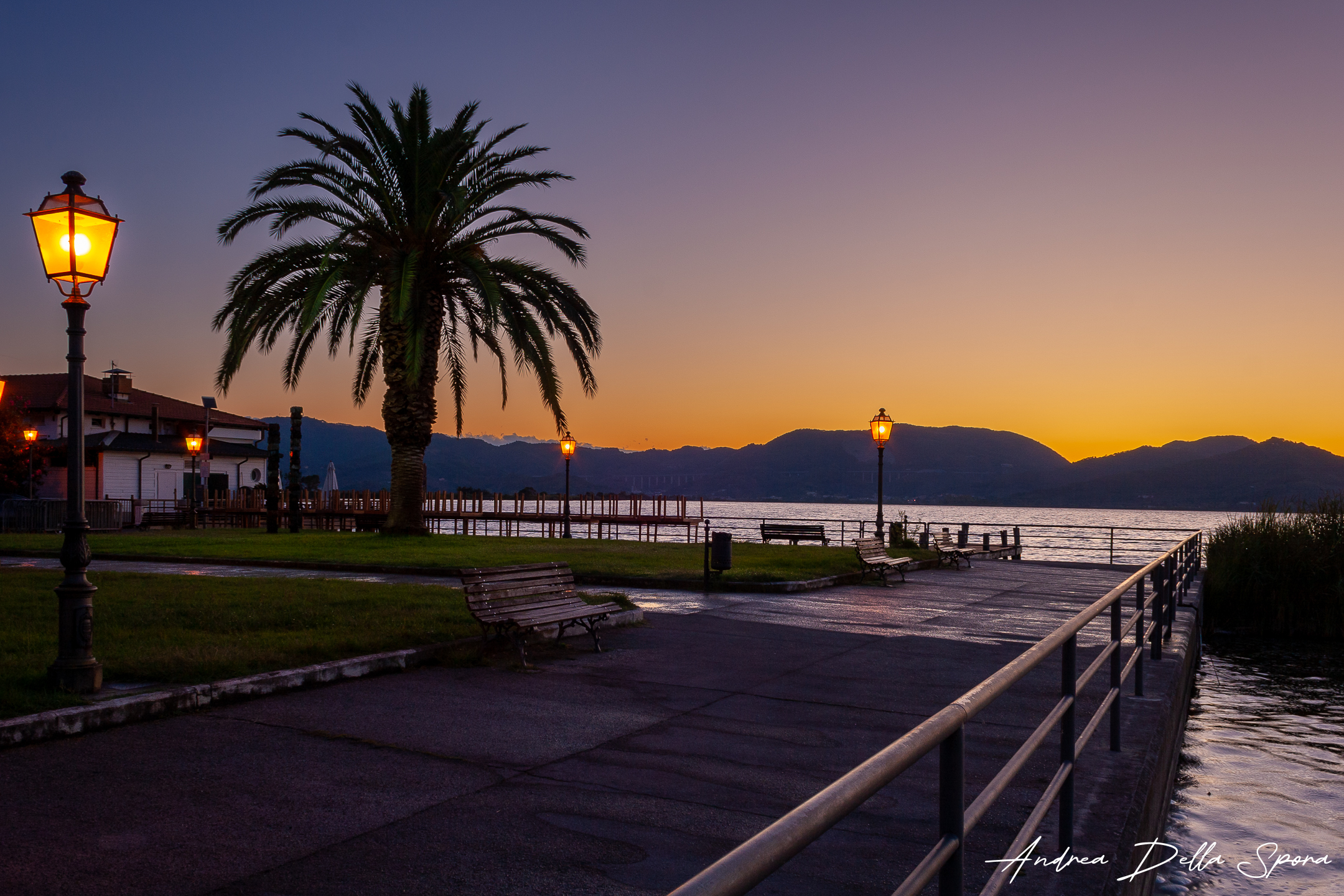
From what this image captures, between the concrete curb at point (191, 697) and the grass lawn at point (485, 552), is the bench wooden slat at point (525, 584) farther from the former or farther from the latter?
the grass lawn at point (485, 552)

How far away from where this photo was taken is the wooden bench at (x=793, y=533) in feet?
106

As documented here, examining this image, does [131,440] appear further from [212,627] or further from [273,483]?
[212,627]

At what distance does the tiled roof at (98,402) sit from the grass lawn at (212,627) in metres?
35.4

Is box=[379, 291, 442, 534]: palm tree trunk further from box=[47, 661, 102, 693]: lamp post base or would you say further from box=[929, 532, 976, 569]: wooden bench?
box=[47, 661, 102, 693]: lamp post base

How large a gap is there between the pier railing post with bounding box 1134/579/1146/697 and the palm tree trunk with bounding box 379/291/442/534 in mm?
19885

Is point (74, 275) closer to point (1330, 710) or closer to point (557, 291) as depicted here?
point (1330, 710)

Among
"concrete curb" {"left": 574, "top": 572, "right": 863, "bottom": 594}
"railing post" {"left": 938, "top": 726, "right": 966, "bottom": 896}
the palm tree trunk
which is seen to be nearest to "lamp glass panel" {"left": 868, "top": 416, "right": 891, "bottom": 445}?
"concrete curb" {"left": 574, "top": 572, "right": 863, "bottom": 594}

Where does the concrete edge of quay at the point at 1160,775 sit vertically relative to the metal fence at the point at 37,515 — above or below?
below

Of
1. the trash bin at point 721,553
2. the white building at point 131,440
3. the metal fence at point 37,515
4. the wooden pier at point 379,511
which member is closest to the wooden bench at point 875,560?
the trash bin at point 721,553

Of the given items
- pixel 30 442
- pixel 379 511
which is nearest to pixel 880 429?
pixel 379 511

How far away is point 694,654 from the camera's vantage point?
10133 mm

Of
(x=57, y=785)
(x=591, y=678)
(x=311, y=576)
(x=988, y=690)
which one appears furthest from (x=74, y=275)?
(x=311, y=576)

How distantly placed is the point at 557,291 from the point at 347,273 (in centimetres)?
525

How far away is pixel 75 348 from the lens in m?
7.61
